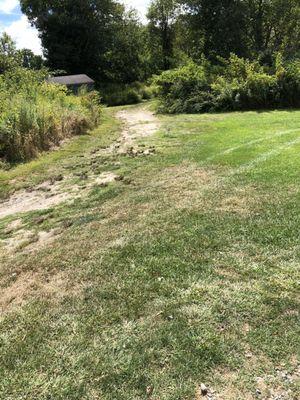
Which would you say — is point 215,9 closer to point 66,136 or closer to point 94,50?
point 94,50

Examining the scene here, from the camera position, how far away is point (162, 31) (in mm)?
27875

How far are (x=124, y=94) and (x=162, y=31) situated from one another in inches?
360

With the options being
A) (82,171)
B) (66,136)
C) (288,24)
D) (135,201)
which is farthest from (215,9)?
(135,201)

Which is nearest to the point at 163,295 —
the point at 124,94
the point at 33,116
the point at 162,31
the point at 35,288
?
the point at 35,288

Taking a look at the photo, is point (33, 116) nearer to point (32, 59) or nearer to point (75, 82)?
point (75, 82)

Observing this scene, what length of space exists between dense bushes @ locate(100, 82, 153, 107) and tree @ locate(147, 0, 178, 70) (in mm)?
4789

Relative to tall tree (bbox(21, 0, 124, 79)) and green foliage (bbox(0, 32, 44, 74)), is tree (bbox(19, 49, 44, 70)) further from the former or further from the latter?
green foliage (bbox(0, 32, 44, 74))

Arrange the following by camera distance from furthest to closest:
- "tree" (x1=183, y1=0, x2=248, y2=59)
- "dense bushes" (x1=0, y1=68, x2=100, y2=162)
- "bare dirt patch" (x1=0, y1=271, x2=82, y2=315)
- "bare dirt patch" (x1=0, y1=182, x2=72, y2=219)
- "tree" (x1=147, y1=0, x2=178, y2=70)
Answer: "tree" (x1=147, y1=0, x2=178, y2=70) → "tree" (x1=183, y1=0, x2=248, y2=59) → "dense bushes" (x1=0, y1=68, x2=100, y2=162) → "bare dirt patch" (x1=0, y1=182, x2=72, y2=219) → "bare dirt patch" (x1=0, y1=271, x2=82, y2=315)

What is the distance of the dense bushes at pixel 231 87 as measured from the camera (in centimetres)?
1325

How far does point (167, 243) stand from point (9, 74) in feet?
33.3

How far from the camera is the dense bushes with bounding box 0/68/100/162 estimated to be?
8.69m

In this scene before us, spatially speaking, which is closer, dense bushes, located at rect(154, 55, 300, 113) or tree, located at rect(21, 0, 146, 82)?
dense bushes, located at rect(154, 55, 300, 113)

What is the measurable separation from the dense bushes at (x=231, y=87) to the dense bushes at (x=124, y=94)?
5227mm

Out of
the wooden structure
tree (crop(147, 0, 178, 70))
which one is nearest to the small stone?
the wooden structure
